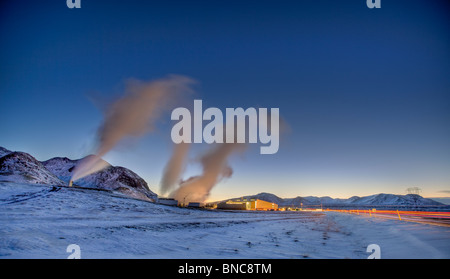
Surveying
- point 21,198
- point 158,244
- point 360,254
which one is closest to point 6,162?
point 21,198

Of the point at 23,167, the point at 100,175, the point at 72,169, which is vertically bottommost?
the point at 100,175

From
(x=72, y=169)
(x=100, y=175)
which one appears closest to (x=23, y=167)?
(x=100, y=175)

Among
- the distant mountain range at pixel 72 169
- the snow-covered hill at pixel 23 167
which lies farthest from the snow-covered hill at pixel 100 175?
the snow-covered hill at pixel 23 167

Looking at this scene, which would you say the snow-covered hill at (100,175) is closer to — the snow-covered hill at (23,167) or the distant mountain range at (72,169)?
the distant mountain range at (72,169)

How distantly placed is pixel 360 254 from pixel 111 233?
12658 mm

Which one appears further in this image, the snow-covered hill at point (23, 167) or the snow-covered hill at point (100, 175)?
the snow-covered hill at point (100, 175)

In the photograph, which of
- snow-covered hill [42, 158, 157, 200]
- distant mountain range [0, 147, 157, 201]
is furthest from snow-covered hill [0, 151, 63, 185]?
snow-covered hill [42, 158, 157, 200]

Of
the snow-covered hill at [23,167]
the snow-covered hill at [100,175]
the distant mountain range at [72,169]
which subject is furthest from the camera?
the snow-covered hill at [100,175]

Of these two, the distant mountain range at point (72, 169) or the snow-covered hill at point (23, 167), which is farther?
the distant mountain range at point (72, 169)

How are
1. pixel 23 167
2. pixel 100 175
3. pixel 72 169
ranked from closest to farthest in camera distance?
pixel 23 167 < pixel 100 175 < pixel 72 169

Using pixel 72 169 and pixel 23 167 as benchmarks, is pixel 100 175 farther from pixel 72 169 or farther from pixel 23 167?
pixel 23 167

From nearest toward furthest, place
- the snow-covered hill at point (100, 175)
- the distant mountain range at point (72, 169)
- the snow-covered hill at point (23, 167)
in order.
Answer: the snow-covered hill at point (23, 167) → the distant mountain range at point (72, 169) → the snow-covered hill at point (100, 175)

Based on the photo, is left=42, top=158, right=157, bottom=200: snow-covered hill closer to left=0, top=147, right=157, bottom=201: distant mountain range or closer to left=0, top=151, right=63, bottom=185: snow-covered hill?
left=0, top=147, right=157, bottom=201: distant mountain range
